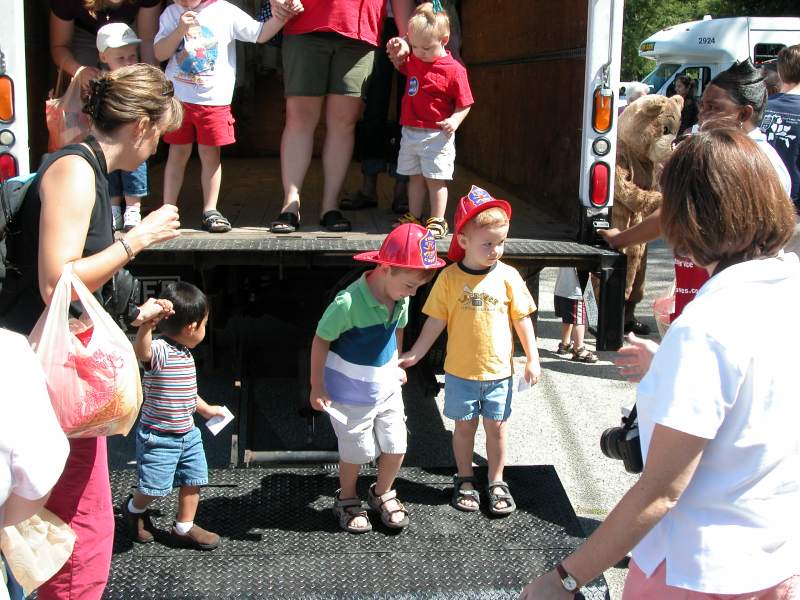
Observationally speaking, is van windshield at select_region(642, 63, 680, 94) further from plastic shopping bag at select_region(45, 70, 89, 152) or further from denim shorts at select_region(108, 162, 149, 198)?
plastic shopping bag at select_region(45, 70, 89, 152)

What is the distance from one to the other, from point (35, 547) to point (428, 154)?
3192 millimetres


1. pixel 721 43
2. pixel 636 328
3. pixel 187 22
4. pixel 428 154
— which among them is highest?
pixel 721 43

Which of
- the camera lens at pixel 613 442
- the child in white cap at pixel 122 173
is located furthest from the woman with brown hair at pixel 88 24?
the camera lens at pixel 613 442

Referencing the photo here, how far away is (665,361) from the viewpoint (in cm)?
170

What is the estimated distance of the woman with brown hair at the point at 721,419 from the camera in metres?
1.67

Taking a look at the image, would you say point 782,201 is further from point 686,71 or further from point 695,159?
point 686,71

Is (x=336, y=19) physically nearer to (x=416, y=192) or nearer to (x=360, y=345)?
(x=416, y=192)

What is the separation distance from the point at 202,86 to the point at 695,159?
3.29 meters

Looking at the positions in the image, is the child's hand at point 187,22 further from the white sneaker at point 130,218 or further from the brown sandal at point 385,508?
the brown sandal at point 385,508

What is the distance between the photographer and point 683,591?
5.84 ft

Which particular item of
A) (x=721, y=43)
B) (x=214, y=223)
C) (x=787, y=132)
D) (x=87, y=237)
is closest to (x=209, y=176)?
(x=214, y=223)

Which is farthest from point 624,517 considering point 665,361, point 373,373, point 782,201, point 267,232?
point 267,232

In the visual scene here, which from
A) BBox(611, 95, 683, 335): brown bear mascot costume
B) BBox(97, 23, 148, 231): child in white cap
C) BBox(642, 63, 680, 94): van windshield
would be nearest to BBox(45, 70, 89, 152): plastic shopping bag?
BBox(97, 23, 148, 231): child in white cap

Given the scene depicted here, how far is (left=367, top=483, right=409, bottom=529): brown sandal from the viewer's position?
3590 millimetres
